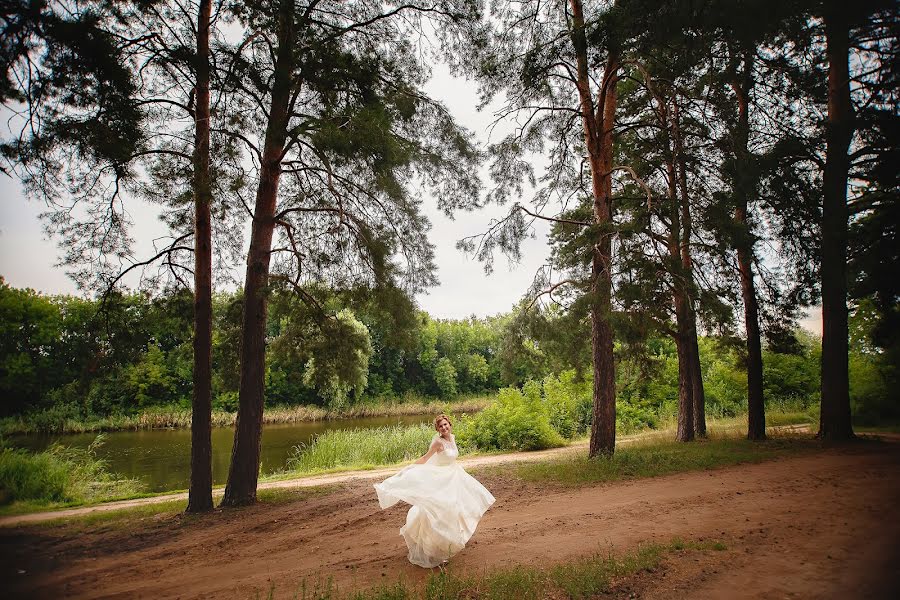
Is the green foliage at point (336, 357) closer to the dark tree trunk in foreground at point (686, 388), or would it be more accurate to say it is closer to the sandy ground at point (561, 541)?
the sandy ground at point (561, 541)

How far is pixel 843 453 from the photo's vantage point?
886 centimetres

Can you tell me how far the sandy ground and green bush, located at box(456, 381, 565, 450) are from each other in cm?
795

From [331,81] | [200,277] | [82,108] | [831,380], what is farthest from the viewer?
[831,380]

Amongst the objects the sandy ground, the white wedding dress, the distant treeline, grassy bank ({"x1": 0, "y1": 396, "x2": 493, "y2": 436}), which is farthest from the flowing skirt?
grassy bank ({"x1": 0, "y1": 396, "x2": 493, "y2": 436})

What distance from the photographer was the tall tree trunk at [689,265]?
9.45 meters

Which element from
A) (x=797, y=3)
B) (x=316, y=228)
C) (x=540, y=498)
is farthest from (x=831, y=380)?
(x=316, y=228)

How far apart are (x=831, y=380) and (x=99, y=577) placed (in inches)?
555

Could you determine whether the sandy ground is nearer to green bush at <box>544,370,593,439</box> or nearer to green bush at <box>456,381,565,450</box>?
green bush at <box>456,381,565,450</box>

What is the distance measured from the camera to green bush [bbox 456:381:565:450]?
52.1 feet

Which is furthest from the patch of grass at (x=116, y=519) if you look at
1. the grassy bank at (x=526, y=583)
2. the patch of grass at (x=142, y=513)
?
the grassy bank at (x=526, y=583)

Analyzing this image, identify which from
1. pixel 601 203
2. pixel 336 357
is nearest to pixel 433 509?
pixel 336 357

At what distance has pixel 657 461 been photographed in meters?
9.56

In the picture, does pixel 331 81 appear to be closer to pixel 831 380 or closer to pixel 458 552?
pixel 458 552

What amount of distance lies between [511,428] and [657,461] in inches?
282
